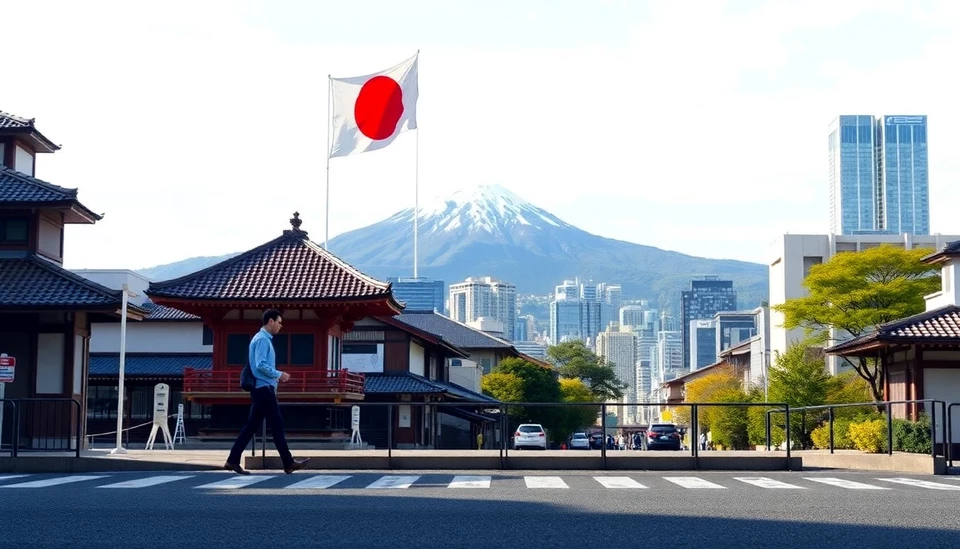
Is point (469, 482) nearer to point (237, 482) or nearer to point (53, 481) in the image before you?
point (237, 482)

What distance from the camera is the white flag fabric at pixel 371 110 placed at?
41.8 metres

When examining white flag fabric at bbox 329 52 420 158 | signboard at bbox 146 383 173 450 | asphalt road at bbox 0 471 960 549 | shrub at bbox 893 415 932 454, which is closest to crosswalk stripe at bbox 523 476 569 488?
asphalt road at bbox 0 471 960 549

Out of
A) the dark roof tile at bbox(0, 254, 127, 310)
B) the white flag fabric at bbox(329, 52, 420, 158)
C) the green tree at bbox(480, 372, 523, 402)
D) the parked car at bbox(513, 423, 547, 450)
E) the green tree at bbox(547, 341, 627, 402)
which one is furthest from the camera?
the green tree at bbox(547, 341, 627, 402)

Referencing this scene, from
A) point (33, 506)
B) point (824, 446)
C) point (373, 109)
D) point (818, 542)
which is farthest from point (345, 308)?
point (818, 542)

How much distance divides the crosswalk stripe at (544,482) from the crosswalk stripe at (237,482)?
313 centimetres

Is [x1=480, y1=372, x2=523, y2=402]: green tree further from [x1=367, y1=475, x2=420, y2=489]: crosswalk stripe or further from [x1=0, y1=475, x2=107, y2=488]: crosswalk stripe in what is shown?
[x1=0, y1=475, x2=107, y2=488]: crosswalk stripe

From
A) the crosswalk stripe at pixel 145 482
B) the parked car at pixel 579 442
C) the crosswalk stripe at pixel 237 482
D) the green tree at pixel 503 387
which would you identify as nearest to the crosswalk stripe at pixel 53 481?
the crosswalk stripe at pixel 145 482

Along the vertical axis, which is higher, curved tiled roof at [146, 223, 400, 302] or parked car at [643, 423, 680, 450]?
curved tiled roof at [146, 223, 400, 302]

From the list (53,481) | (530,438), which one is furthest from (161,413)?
(530,438)

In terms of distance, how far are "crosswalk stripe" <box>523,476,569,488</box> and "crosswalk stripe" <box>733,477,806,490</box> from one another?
226 cm

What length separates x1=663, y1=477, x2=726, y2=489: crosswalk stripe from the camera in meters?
13.8

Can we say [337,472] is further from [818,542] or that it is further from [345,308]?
[345,308]

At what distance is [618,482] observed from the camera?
48.8ft

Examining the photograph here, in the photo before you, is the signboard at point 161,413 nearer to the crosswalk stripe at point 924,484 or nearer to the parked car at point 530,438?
the crosswalk stripe at point 924,484
